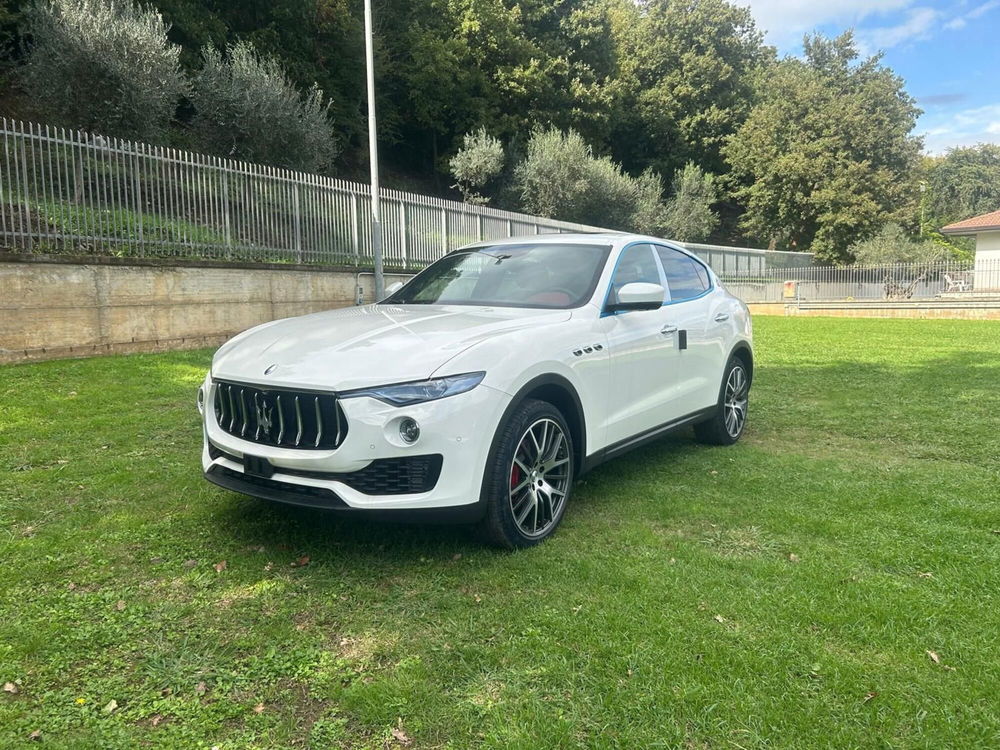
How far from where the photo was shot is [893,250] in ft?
121

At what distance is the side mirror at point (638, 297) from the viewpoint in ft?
13.9

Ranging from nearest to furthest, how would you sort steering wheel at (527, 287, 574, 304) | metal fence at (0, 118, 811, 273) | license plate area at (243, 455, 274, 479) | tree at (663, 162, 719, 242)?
license plate area at (243, 455, 274, 479) < steering wheel at (527, 287, 574, 304) < metal fence at (0, 118, 811, 273) < tree at (663, 162, 719, 242)

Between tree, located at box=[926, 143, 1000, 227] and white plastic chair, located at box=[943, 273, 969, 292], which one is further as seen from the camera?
tree, located at box=[926, 143, 1000, 227]

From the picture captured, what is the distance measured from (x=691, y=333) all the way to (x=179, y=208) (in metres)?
9.33

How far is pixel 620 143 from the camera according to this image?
164 feet

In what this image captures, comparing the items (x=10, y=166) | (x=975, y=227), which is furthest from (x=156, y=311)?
(x=975, y=227)

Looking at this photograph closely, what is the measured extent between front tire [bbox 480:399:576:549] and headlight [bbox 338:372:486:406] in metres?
0.34

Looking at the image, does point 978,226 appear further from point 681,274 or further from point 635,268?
point 635,268

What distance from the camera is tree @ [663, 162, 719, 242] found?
1577 inches

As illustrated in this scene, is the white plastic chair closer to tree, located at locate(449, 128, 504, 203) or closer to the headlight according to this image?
tree, located at locate(449, 128, 504, 203)

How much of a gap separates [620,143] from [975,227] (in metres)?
22.6

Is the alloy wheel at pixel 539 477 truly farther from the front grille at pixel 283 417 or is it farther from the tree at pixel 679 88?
the tree at pixel 679 88

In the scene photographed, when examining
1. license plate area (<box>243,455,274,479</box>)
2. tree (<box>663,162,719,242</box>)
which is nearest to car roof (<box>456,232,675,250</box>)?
license plate area (<box>243,455,274,479</box>)

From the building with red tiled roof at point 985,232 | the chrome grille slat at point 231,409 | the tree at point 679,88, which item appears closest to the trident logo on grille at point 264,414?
the chrome grille slat at point 231,409
